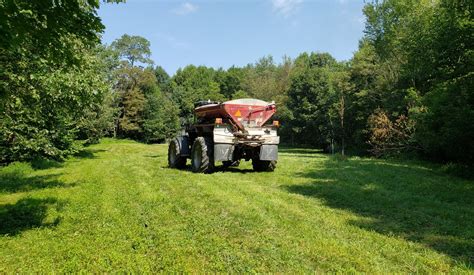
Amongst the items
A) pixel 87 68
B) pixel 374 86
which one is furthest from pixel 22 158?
pixel 374 86

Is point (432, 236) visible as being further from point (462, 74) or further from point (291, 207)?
point (462, 74)

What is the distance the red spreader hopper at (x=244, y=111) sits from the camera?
13.3 meters

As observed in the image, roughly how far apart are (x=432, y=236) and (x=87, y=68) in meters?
10.7

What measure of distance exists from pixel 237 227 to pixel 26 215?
15.4 ft

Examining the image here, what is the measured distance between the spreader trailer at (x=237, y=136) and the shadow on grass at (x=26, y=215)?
5443 millimetres

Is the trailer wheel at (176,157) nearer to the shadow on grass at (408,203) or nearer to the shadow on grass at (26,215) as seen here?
the shadow on grass at (408,203)

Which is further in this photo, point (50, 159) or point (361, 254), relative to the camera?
point (50, 159)

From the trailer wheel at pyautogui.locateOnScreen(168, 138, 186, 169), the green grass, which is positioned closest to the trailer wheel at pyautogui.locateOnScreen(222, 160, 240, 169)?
the trailer wheel at pyautogui.locateOnScreen(168, 138, 186, 169)

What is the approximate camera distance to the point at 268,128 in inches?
543

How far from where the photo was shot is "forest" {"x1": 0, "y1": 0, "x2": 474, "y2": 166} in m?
6.31

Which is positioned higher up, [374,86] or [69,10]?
[374,86]

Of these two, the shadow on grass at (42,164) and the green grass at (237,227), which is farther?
the shadow on grass at (42,164)

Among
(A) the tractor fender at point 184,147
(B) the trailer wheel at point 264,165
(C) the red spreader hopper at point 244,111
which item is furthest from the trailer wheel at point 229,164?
(C) the red spreader hopper at point 244,111

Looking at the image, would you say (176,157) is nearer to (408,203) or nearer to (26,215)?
(26,215)
